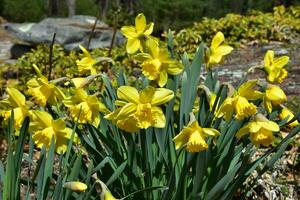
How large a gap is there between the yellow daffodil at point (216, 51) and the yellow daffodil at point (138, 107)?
0.44 meters

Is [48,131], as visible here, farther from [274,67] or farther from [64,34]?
[64,34]

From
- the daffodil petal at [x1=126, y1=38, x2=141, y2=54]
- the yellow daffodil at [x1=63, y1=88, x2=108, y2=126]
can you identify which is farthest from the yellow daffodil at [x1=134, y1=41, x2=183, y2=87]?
the yellow daffodil at [x1=63, y1=88, x2=108, y2=126]

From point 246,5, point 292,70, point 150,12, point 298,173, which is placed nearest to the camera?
point 298,173

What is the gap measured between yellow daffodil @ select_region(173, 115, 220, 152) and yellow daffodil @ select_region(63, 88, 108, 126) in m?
0.32

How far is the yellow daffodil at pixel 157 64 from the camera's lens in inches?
72.1

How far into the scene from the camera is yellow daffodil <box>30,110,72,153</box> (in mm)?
1823

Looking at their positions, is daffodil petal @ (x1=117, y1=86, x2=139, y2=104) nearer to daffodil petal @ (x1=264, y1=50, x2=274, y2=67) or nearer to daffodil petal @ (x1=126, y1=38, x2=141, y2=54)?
daffodil petal @ (x1=126, y1=38, x2=141, y2=54)

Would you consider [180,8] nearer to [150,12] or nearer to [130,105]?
[150,12]

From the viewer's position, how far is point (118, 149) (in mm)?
2119

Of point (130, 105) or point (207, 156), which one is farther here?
point (207, 156)

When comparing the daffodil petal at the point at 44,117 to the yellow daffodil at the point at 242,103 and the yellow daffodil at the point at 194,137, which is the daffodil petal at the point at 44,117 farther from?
the yellow daffodil at the point at 242,103

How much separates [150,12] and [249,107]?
1395 centimetres

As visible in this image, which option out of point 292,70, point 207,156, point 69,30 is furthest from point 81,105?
point 69,30

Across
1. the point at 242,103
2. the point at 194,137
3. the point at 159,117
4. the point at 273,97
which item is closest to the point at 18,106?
the point at 159,117
